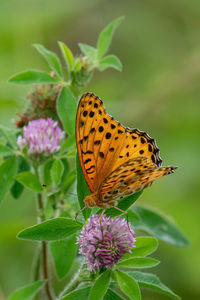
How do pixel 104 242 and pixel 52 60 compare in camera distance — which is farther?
pixel 52 60

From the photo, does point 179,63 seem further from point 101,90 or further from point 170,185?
point 170,185

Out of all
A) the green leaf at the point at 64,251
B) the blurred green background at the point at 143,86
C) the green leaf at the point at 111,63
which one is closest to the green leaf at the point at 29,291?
the green leaf at the point at 64,251

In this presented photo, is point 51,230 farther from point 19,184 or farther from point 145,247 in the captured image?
point 19,184

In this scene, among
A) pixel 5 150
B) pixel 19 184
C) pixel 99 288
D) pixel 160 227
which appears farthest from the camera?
pixel 160 227

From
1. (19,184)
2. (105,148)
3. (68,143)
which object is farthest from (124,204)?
(19,184)

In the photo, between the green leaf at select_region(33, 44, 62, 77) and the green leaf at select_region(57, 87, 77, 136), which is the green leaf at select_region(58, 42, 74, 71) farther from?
the green leaf at select_region(57, 87, 77, 136)

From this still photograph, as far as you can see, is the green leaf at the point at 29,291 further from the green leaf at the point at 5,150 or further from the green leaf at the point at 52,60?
the green leaf at the point at 52,60
